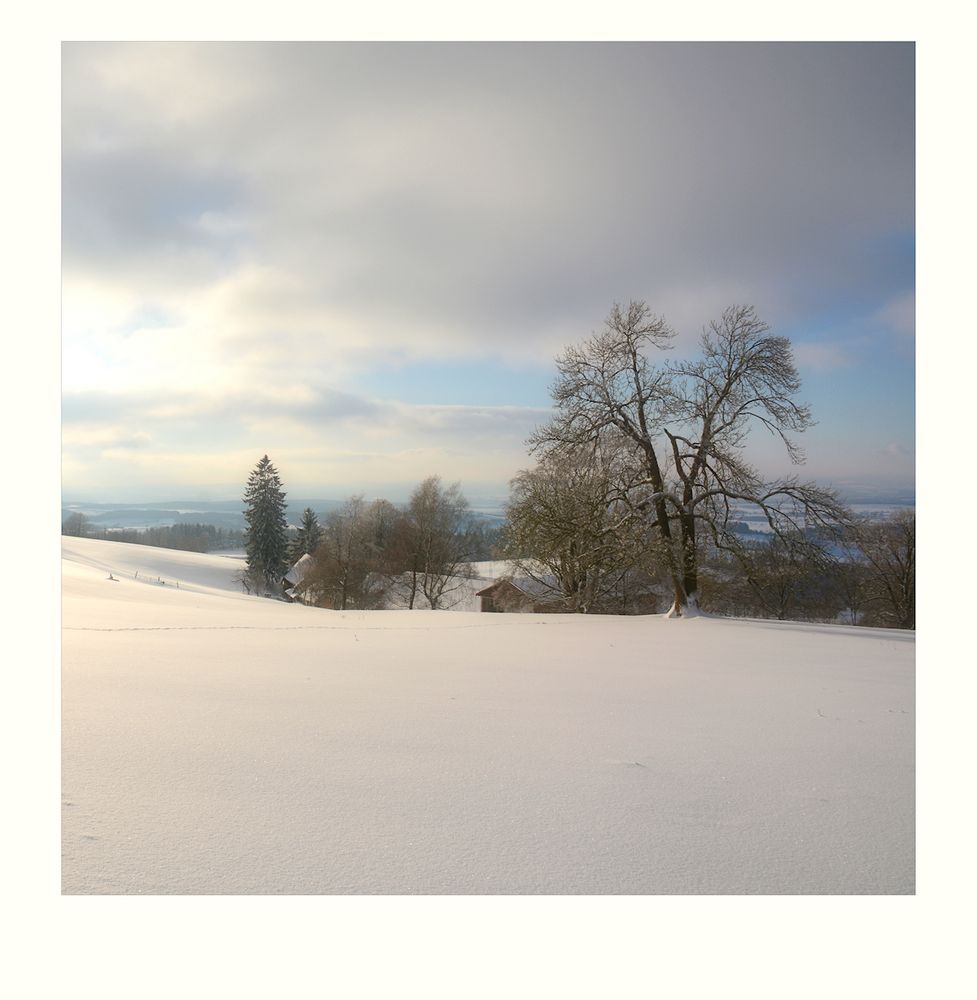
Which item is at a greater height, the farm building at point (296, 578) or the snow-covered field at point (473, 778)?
the snow-covered field at point (473, 778)

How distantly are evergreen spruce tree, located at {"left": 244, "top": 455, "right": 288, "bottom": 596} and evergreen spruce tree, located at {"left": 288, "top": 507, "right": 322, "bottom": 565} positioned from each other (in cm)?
52

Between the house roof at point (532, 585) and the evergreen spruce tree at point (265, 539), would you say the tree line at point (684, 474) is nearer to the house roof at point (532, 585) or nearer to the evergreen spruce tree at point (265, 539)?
the house roof at point (532, 585)

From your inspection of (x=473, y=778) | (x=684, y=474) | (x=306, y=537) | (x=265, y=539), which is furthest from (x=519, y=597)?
(x=265, y=539)

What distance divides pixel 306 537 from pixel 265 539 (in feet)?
6.31

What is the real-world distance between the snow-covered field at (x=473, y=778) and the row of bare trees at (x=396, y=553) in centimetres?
1569

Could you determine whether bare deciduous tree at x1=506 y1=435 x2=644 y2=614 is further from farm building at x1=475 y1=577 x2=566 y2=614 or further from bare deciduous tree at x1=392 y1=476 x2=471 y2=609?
bare deciduous tree at x1=392 y1=476 x2=471 y2=609

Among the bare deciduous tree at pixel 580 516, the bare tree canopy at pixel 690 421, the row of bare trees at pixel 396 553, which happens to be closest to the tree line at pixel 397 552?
the row of bare trees at pixel 396 553

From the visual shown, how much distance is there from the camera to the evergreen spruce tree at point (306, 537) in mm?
28541

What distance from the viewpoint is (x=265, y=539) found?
30453mm

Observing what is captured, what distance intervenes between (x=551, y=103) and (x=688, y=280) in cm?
253

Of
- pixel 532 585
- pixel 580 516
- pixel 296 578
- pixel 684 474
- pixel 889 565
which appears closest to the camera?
pixel 580 516

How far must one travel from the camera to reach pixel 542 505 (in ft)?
26.2

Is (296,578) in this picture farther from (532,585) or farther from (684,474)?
(684,474)

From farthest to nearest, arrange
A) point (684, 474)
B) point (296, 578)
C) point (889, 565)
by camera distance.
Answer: point (296, 578)
point (889, 565)
point (684, 474)
